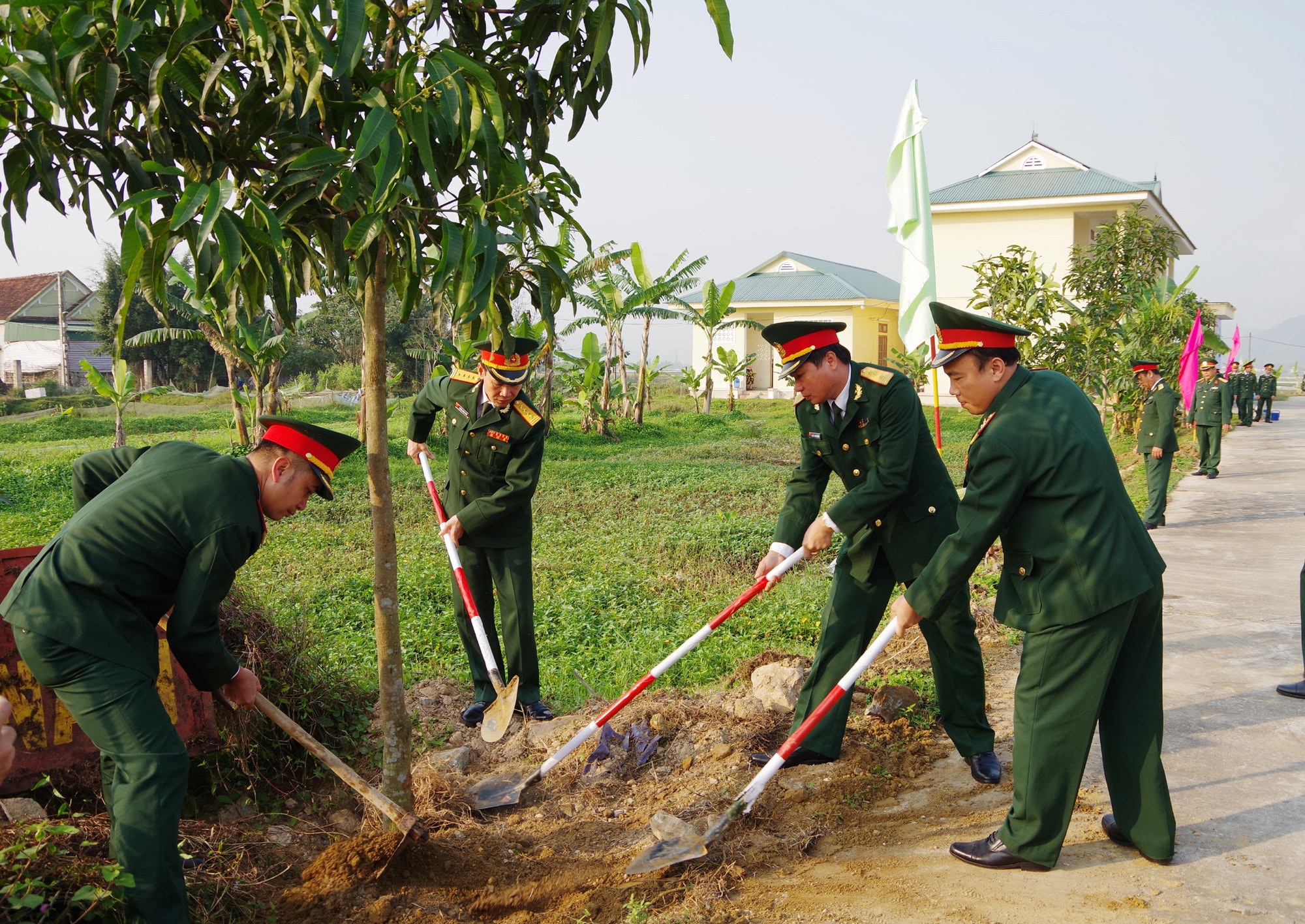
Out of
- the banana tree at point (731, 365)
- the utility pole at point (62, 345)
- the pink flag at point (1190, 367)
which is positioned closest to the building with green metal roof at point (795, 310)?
the banana tree at point (731, 365)

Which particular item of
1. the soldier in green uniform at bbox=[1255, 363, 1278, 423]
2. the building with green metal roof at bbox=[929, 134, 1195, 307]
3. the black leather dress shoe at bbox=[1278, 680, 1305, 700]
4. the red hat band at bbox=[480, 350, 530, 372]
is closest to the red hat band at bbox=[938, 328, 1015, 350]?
the red hat band at bbox=[480, 350, 530, 372]

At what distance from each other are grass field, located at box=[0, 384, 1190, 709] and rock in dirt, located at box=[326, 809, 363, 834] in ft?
2.62

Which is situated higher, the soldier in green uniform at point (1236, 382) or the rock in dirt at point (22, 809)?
the soldier in green uniform at point (1236, 382)

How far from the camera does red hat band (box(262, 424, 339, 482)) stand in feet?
9.52

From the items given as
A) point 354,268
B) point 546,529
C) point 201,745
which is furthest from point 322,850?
point 546,529

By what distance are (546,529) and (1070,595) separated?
7.28 meters

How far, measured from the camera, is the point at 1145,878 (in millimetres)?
3100

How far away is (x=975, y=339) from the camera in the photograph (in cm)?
322

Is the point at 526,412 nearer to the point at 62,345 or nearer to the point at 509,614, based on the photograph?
the point at 509,614

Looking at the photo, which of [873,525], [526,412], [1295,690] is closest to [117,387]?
[526,412]

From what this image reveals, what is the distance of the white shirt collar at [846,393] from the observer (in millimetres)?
4168

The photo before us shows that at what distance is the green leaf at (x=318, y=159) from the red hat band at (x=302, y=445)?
83cm

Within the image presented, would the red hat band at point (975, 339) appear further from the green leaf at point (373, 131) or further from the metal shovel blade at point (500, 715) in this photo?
the metal shovel blade at point (500, 715)

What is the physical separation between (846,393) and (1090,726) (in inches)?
67.1
